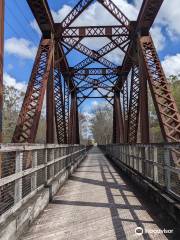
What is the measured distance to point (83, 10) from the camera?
1777 centimetres

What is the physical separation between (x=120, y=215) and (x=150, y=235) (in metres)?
1.37

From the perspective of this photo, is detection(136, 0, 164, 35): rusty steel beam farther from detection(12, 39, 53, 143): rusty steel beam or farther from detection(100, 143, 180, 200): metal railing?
detection(100, 143, 180, 200): metal railing

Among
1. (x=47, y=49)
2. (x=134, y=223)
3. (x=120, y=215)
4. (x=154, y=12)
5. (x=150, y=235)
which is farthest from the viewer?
(x=47, y=49)

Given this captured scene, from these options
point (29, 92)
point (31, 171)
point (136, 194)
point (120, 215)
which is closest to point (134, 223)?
point (120, 215)

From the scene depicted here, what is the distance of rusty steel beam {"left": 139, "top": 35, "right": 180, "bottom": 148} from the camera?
12236mm

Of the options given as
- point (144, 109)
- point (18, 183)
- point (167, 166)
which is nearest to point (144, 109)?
point (144, 109)

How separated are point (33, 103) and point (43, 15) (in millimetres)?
4423

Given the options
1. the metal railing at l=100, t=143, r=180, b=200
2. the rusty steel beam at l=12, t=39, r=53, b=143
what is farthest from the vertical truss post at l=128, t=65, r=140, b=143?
the metal railing at l=100, t=143, r=180, b=200

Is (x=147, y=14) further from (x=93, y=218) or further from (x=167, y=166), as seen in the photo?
(x=93, y=218)

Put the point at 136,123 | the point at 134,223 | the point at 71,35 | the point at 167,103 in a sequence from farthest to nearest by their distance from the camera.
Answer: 1. the point at 136,123
2. the point at 71,35
3. the point at 167,103
4. the point at 134,223

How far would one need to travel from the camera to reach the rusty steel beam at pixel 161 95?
12236 mm

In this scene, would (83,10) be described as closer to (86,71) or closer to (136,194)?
(136,194)

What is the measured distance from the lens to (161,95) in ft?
43.8

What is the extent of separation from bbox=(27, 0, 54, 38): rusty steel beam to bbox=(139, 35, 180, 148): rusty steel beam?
4.07 m
